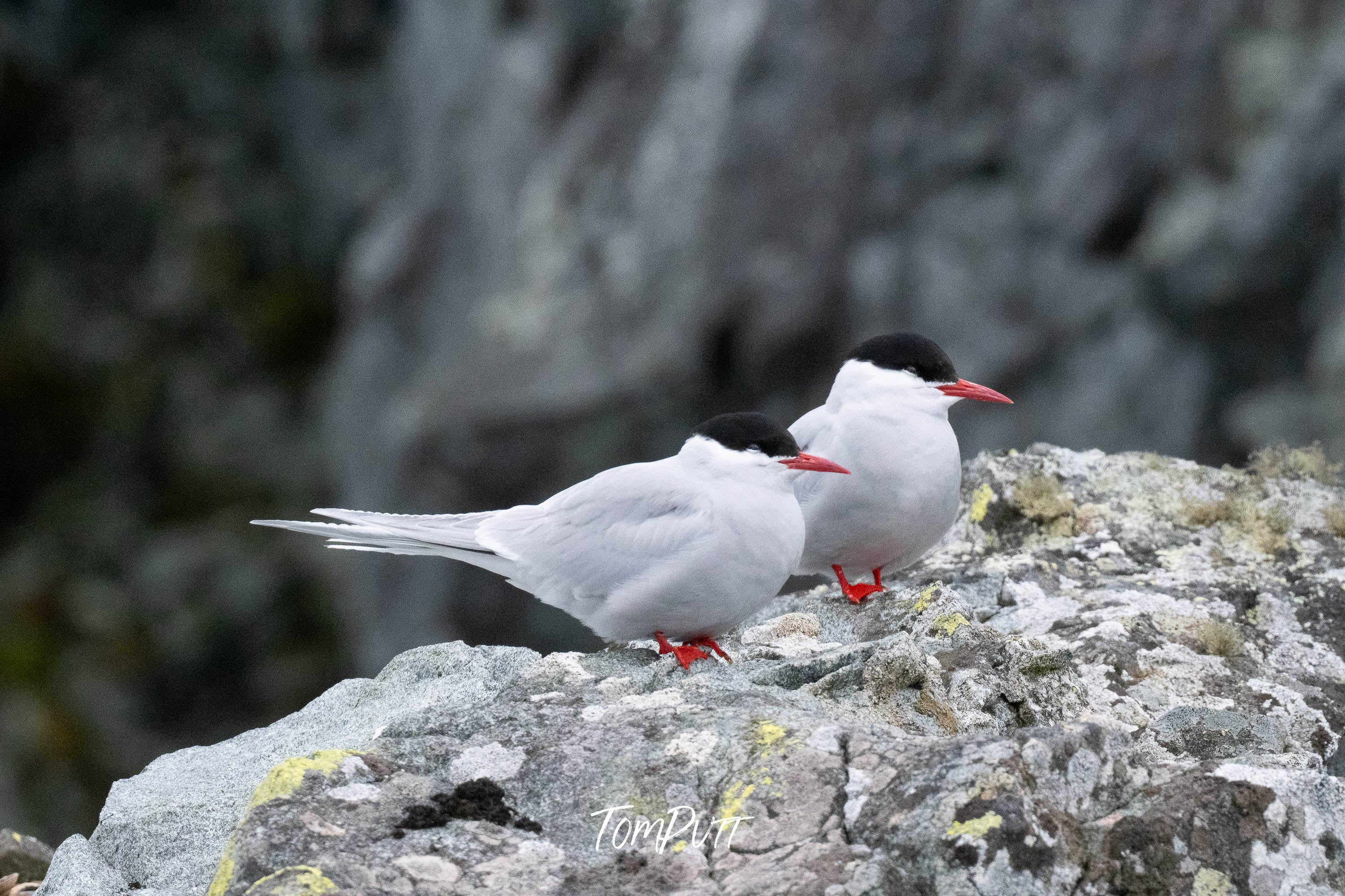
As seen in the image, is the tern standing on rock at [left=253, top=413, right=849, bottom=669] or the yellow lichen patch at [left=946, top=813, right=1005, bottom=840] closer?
the yellow lichen patch at [left=946, top=813, right=1005, bottom=840]

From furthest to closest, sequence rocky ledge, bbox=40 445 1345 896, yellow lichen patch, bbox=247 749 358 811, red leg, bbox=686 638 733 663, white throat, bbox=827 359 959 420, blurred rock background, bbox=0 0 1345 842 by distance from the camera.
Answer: blurred rock background, bbox=0 0 1345 842
white throat, bbox=827 359 959 420
red leg, bbox=686 638 733 663
yellow lichen patch, bbox=247 749 358 811
rocky ledge, bbox=40 445 1345 896

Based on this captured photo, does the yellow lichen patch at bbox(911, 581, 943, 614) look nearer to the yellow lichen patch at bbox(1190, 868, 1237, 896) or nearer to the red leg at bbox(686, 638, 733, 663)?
the red leg at bbox(686, 638, 733, 663)

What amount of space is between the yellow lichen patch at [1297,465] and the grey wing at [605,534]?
2857 millimetres

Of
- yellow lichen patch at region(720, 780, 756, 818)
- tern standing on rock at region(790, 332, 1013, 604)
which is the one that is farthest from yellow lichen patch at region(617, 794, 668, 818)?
tern standing on rock at region(790, 332, 1013, 604)

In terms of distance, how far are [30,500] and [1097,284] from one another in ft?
47.9

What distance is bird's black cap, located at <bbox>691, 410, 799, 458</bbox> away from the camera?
4.34m

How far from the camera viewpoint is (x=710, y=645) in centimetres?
445

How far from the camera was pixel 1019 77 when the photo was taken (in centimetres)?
1173

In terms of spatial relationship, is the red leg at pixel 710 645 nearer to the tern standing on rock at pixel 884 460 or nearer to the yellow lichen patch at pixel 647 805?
the tern standing on rock at pixel 884 460

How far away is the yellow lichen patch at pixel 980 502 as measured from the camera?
18.9 ft

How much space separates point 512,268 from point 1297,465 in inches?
342

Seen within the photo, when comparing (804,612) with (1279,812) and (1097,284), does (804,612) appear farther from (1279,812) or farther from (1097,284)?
(1097,284)

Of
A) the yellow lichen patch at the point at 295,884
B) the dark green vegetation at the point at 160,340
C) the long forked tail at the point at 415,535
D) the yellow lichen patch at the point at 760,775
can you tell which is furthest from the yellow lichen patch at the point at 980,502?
the dark green vegetation at the point at 160,340

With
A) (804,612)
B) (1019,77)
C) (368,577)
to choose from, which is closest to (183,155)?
(368,577)
